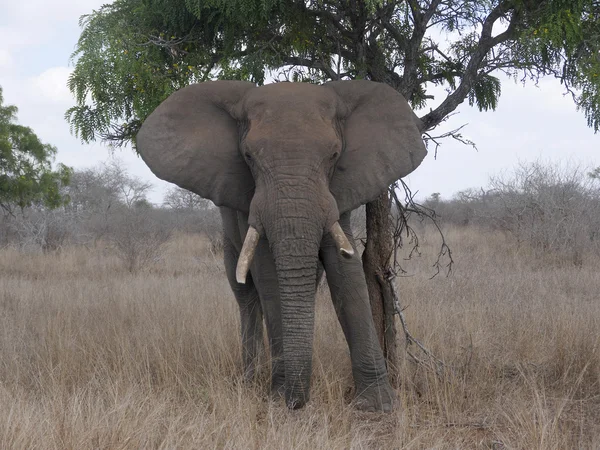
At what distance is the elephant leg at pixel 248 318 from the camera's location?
213 inches

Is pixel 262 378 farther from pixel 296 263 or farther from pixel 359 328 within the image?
pixel 296 263

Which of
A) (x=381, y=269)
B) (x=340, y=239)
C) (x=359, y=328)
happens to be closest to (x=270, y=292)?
(x=359, y=328)

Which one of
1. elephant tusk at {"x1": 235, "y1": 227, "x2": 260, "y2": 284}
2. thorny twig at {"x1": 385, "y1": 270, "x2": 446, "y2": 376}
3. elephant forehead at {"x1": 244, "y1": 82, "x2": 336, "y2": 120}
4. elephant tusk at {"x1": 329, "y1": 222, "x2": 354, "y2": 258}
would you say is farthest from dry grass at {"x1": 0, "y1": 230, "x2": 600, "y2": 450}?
elephant forehead at {"x1": 244, "y1": 82, "x2": 336, "y2": 120}

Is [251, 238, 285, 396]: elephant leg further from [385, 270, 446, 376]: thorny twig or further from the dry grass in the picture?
[385, 270, 446, 376]: thorny twig

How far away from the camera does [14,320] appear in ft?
24.6

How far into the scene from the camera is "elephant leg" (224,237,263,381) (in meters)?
5.40

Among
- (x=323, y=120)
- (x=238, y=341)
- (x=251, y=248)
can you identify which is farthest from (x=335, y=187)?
(x=238, y=341)

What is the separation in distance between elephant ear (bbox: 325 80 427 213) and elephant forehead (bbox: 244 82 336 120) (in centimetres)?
22

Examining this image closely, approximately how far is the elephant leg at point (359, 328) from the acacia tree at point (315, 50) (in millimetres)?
748

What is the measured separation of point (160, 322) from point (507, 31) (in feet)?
12.7

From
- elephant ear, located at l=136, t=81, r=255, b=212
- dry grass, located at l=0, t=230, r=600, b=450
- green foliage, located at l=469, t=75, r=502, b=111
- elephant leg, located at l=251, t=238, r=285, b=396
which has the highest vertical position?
green foliage, located at l=469, t=75, r=502, b=111

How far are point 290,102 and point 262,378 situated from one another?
1.99 metres

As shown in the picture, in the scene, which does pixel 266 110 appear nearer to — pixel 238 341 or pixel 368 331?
pixel 368 331

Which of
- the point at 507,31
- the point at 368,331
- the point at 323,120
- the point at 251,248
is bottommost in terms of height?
the point at 368,331
